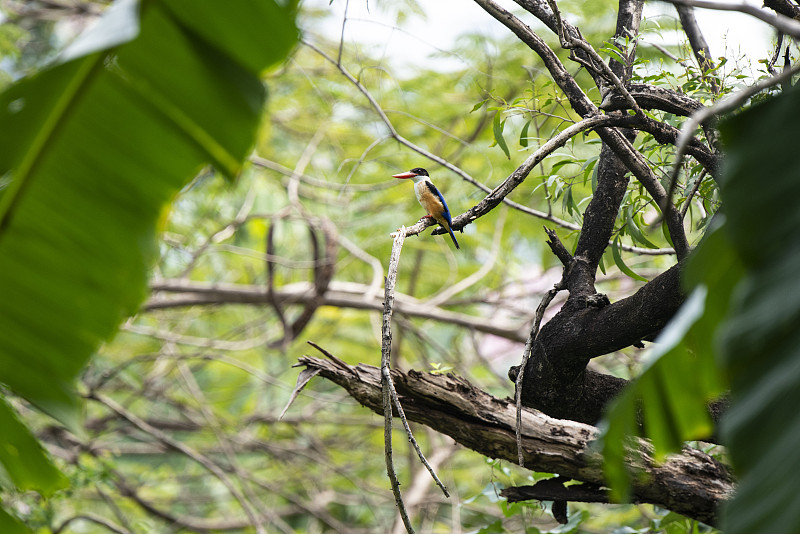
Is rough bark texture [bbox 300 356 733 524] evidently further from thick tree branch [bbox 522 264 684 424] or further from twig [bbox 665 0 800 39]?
twig [bbox 665 0 800 39]

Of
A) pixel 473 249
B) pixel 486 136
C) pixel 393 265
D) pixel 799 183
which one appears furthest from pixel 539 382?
pixel 473 249

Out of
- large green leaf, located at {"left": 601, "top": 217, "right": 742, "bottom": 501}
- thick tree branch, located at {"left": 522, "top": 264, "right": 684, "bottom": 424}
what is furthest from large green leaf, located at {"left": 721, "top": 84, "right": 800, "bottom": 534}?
thick tree branch, located at {"left": 522, "top": 264, "right": 684, "bottom": 424}

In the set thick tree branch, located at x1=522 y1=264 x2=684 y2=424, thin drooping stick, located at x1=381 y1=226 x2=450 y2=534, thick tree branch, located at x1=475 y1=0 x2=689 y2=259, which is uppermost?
thick tree branch, located at x1=475 y1=0 x2=689 y2=259

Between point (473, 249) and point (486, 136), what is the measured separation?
977 millimetres

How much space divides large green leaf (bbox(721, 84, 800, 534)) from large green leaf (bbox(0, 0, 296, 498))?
2.07 ft

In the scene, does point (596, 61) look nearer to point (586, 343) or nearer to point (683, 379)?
point (586, 343)

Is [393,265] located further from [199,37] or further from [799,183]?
[799,183]

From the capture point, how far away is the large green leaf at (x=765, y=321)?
23.4 inches

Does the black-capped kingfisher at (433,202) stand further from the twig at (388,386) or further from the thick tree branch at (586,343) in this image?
the twig at (388,386)

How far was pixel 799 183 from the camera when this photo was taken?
685 mm

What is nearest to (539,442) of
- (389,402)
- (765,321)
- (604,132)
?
(389,402)

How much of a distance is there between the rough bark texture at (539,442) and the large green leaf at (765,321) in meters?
1.10

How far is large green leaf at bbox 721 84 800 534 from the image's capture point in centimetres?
60

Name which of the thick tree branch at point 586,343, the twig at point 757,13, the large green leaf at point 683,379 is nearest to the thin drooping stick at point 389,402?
the large green leaf at point 683,379
